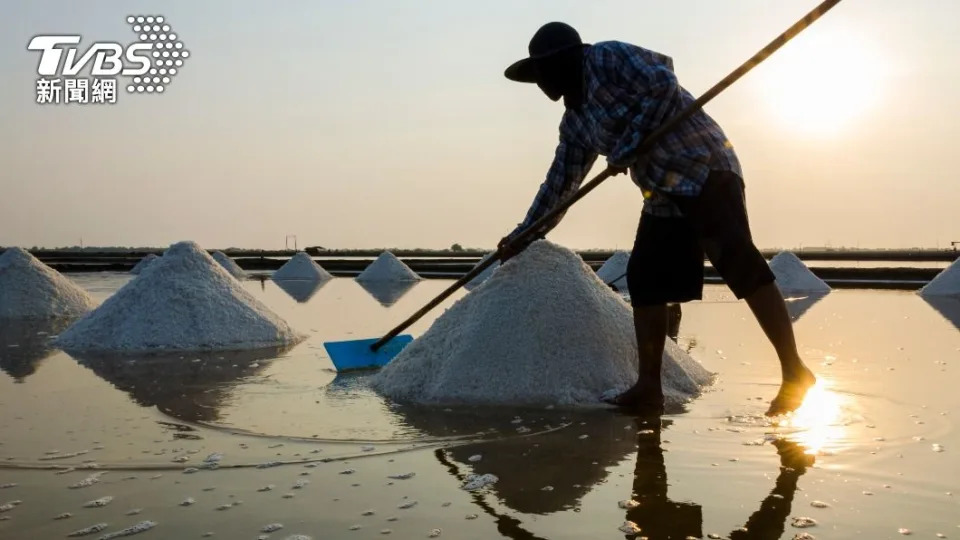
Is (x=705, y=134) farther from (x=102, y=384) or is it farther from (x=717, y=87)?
(x=102, y=384)

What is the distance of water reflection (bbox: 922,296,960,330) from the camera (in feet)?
24.0

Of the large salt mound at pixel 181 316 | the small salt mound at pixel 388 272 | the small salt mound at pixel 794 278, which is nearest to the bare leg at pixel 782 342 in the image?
the large salt mound at pixel 181 316

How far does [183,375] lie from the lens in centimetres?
402

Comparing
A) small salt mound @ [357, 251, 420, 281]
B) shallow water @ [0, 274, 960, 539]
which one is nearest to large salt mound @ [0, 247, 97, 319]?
shallow water @ [0, 274, 960, 539]

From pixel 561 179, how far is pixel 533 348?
25.1 inches

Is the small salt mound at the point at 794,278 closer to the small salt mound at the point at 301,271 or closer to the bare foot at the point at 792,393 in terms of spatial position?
the small salt mound at the point at 301,271

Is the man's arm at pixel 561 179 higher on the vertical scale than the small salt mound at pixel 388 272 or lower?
lower

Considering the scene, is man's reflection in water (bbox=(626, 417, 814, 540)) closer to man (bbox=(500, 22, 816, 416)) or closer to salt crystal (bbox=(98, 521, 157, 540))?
man (bbox=(500, 22, 816, 416))

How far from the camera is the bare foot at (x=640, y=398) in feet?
9.61

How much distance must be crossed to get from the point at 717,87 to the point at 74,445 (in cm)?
213

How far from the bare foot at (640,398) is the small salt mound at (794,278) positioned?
1026 centimetres

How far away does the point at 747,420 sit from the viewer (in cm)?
263

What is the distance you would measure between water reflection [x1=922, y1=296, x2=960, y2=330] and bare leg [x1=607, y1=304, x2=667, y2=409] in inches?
172

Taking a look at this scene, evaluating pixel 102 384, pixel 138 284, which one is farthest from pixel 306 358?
pixel 138 284
